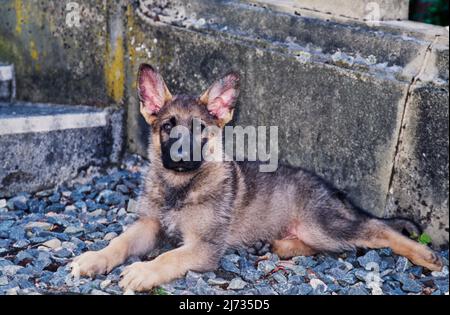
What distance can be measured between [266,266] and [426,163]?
1.24 m

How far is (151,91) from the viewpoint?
4.71 meters

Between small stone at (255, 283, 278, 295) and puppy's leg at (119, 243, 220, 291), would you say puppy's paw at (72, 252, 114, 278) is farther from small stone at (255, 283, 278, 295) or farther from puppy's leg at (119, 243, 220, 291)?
small stone at (255, 283, 278, 295)

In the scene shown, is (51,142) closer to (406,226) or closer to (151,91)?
(151,91)

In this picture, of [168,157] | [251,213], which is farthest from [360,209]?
[168,157]

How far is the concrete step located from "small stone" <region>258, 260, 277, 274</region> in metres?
2.12

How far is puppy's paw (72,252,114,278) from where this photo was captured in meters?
4.12

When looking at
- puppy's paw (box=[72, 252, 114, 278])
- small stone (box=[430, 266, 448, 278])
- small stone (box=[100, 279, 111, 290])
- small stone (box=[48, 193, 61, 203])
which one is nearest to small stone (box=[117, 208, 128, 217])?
small stone (box=[48, 193, 61, 203])

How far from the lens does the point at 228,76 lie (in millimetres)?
4602

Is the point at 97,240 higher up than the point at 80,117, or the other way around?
the point at 80,117

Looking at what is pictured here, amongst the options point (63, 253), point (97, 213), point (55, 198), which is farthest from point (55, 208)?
point (63, 253)

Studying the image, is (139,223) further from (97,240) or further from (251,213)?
(251,213)

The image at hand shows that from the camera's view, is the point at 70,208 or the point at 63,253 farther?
the point at 70,208
